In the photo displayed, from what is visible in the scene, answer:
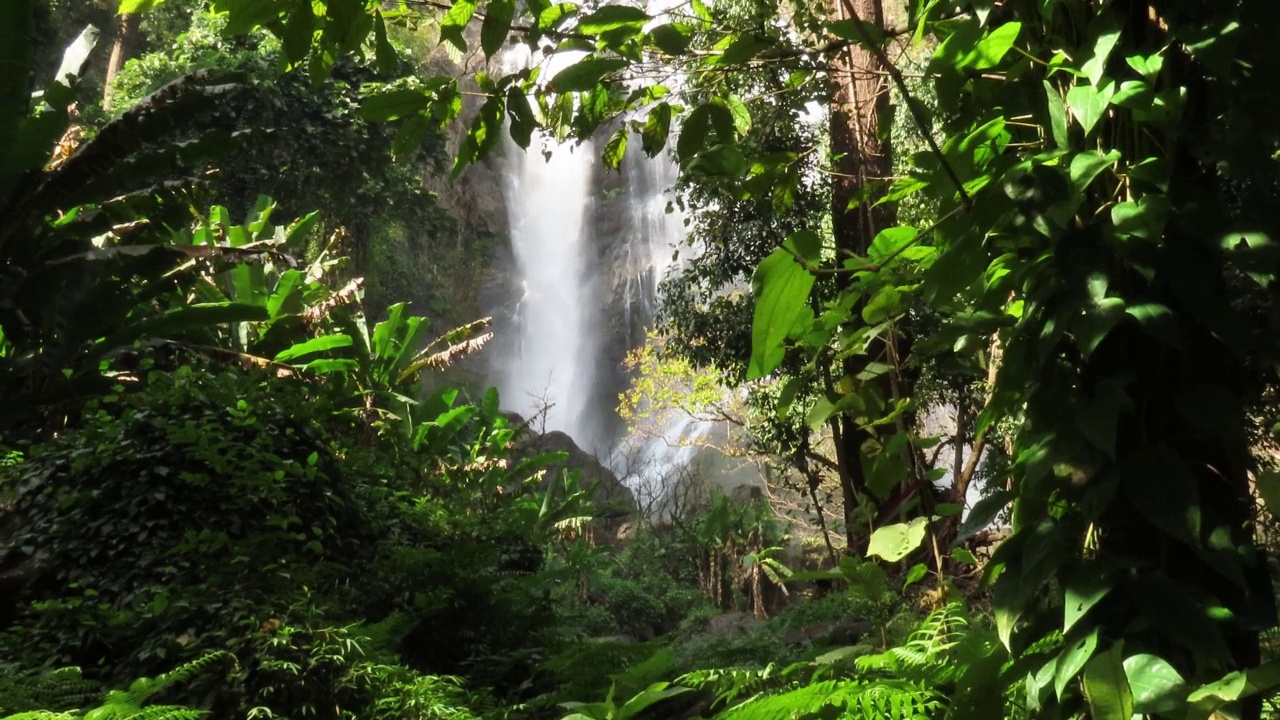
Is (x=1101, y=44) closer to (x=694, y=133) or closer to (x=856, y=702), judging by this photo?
(x=694, y=133)

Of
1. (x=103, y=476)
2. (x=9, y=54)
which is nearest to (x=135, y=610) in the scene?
(x=103, y=476)

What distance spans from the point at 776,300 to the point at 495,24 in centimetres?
46

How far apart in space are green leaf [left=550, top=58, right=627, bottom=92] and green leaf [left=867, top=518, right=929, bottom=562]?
714mm

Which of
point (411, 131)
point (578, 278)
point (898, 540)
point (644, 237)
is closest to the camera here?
point (411, 131)

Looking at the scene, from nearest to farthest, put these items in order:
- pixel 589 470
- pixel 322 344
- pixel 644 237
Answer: pixel 322 344 → pixel 589 470 → pixel 644 237

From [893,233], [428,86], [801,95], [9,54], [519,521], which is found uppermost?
[9,54]

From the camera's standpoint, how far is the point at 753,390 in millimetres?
8352

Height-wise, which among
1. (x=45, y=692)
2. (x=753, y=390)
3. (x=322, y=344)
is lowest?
(x=45, y=692)

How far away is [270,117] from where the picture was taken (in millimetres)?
12086

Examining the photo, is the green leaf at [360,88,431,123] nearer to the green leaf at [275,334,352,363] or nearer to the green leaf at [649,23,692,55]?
the green leaf at [649,23,692,55]

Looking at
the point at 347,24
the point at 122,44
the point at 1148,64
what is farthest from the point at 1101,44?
the point at 122,44

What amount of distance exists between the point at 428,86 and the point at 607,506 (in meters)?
11.5

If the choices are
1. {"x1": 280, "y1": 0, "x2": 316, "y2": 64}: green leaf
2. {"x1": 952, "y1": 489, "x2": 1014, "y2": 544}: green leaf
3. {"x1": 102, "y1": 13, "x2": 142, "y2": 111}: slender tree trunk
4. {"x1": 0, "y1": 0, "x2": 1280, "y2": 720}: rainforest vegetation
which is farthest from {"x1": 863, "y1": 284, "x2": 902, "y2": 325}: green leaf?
{"x1": 102, "y1": 13, "x2": 142, "y2": 111}: slender tree trunk

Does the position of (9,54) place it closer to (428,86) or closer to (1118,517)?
(428,86)
